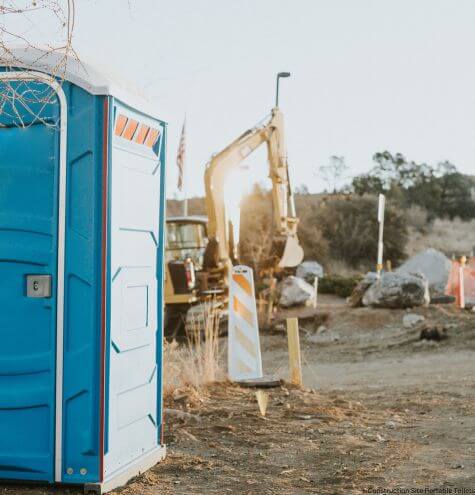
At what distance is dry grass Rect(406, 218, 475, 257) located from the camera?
42844 mm

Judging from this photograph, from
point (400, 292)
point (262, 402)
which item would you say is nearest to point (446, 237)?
point (400, 292)

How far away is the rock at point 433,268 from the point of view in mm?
25688

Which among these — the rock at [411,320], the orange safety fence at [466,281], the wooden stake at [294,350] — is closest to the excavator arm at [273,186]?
the rock at [411,320]

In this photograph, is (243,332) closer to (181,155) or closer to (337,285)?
(181,155)

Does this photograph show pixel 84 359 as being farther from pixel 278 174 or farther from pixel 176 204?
pixel 176 204

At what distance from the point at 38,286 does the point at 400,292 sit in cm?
1421

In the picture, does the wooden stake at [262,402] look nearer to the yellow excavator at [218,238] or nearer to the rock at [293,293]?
the yellow excavator at [218,238]

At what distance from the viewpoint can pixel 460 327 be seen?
15.1 m

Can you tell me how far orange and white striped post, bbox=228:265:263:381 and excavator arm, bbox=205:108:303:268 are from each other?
7591 mm

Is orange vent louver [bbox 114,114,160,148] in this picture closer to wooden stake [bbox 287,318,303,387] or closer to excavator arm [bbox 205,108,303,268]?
wooden stake [bbox 287,318,303,387]

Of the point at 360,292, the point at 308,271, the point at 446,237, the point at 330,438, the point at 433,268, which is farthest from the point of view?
the point at 446,237

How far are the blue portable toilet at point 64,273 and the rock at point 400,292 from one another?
45.2 feet

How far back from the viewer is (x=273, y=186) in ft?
62.5

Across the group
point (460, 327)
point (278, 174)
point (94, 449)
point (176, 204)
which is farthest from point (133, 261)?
point (176, 204)
